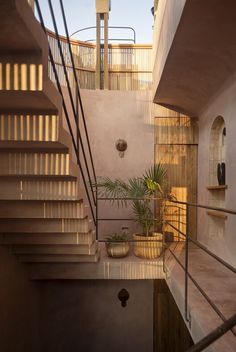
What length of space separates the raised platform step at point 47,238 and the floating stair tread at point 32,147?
3.81ft

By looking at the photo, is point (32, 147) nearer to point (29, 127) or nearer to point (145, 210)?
point (29, 127)

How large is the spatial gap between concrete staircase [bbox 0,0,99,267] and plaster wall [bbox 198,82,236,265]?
1.60 m

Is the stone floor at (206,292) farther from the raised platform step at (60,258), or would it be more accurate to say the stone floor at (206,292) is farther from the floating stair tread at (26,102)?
the floating stair tread at (26,102)

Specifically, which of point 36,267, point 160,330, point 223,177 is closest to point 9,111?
point 36,267

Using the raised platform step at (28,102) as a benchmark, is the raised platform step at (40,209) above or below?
below

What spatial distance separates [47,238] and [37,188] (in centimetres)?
92

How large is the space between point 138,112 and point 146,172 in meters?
1.07

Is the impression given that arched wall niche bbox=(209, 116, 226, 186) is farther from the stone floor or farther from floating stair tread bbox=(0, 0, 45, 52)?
floating stair tread bbox=(0, 0, 45, 52)

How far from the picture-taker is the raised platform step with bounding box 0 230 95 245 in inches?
113

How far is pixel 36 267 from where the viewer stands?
3.48 m

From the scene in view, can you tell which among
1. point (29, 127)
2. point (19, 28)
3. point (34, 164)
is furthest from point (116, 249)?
point (19, 28)

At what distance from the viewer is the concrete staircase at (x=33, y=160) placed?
131 cm

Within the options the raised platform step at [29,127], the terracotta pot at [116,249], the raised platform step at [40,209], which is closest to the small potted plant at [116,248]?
the terracotta pot at [116,249]

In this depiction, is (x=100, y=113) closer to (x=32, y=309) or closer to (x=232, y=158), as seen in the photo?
(x=232, y=158)
